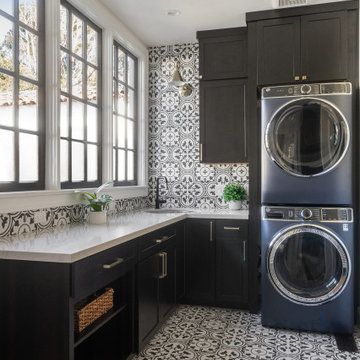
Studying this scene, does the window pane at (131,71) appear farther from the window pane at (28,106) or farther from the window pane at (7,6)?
the window pane at (7,6)

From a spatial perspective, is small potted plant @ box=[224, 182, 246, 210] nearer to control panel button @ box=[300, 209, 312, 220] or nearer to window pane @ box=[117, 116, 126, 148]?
control panel button @ box=[300, 209, 312, 220]

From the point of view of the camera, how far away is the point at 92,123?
3242 mm

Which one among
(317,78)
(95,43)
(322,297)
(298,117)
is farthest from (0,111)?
(322,297)

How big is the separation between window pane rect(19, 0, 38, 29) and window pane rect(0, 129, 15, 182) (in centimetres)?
76

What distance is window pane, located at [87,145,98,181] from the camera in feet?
10.4

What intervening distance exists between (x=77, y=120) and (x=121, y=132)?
839 millimetres

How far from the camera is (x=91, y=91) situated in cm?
323

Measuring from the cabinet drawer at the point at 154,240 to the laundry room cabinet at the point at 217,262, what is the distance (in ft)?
1.38

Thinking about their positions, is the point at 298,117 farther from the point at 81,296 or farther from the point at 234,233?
the point at 81,296

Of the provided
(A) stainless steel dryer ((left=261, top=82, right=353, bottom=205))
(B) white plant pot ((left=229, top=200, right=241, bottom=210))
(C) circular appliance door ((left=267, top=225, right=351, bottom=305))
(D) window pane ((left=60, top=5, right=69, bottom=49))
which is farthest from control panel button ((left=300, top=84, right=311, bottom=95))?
(D) window pane ((left=60, top=5, right=69, bottom=49))

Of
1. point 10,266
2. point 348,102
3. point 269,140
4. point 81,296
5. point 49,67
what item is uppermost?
point 49,67

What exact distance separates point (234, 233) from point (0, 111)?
2124 millimetres

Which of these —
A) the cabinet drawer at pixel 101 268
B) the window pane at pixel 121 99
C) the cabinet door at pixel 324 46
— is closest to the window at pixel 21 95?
A: the cabinet drawer at pixel 101 268

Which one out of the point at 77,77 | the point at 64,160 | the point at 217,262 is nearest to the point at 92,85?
the point at 77,77
